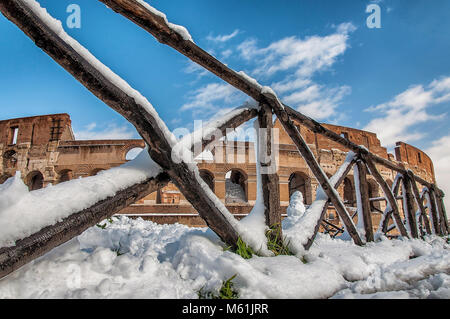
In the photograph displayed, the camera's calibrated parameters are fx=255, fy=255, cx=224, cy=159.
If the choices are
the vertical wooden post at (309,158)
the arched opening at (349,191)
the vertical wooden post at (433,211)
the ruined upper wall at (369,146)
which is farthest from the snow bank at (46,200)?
the arched opening at (349,191)

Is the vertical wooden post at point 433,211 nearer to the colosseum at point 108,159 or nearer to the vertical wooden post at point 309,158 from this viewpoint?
the vertical wooden post at point 309,158

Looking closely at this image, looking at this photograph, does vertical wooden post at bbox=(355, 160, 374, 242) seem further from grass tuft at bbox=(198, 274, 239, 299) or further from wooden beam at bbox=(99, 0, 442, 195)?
grass tuft at bbox=(198, 274, 239, 299)

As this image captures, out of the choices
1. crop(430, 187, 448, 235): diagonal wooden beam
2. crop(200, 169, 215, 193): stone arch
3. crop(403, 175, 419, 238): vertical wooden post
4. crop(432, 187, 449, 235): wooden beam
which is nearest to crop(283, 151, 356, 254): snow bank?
crop(403, 175, 419, 238): vertical wooden post

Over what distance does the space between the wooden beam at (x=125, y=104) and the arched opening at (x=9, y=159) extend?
70.5 ft

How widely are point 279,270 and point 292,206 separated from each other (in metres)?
6.45

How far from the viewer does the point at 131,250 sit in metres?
1.69

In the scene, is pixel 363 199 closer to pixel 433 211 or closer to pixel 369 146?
pixel 433 211

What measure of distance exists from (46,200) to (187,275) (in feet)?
2.64

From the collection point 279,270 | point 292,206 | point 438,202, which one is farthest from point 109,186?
point 438,202

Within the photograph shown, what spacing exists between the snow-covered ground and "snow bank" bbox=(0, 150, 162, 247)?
24 centimetres

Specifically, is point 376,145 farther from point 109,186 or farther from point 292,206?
point 109,186

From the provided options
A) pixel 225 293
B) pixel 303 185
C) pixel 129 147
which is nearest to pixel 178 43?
pixel 225 293

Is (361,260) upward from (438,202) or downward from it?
downward

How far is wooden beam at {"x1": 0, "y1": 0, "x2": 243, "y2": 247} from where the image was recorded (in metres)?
1.20
